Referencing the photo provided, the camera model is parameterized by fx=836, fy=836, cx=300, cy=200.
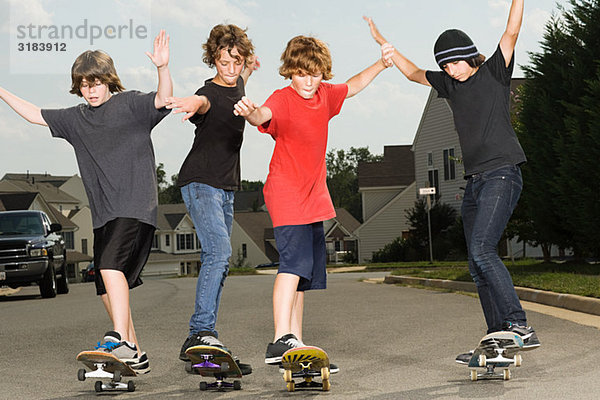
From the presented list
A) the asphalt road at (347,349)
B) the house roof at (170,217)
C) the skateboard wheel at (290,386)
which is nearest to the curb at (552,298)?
the asphalt road at (347,349)

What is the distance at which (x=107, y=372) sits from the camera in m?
5.34

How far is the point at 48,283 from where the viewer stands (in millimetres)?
17969

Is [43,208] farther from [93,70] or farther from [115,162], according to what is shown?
[115,162]

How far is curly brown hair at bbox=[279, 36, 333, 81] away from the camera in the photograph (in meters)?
5.53

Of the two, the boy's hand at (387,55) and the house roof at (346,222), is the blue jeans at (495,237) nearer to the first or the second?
the boy's hand at (387,55)

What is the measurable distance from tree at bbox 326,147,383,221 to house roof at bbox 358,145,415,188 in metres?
52.6

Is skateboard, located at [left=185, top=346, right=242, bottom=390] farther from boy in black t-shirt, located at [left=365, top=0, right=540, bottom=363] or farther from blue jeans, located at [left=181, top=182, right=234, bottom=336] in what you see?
boy in black t-shirt, located at [left=365, top=0, right=540, bottom=363]

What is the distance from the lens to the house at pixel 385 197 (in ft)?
171

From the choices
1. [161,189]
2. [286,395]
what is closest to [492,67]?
[286,395]

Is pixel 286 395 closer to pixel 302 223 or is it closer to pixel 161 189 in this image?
pixel 302 223

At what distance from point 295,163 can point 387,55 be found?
1.29 meters

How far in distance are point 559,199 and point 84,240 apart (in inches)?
2741

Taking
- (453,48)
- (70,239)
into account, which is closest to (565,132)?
(453,48)

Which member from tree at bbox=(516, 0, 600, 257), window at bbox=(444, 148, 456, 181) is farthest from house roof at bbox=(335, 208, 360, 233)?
tree at bbox=(516, 0, 600, 257)
